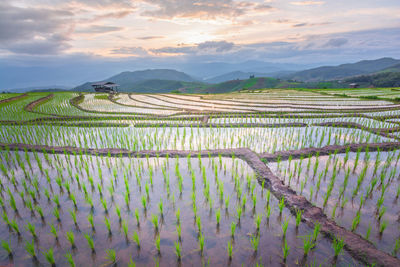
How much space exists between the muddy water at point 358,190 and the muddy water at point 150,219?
0.59 meters

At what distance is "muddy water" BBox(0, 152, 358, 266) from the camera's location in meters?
1.97

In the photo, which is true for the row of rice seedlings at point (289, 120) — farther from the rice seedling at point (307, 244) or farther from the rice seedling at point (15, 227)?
the rice seedling at point (15, 227)

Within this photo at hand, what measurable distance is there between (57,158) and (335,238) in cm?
550

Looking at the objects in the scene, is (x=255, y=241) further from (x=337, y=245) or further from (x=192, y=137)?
(x=192, y=137)

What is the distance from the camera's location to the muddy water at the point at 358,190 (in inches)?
90.2

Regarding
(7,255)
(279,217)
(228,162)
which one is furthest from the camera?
(228,162)

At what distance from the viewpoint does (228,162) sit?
420cm

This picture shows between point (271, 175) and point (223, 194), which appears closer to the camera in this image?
point (223, 194)

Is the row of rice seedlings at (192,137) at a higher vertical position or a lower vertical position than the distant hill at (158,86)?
lower

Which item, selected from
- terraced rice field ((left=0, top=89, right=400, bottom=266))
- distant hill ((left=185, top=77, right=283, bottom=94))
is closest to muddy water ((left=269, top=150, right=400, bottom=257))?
terraced rice field ((left=0, top=89, right=400, bottom=266))

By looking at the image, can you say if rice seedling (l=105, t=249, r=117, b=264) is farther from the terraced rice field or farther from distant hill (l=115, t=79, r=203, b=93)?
distant hill (l=115, t=79, r=203, b=93)

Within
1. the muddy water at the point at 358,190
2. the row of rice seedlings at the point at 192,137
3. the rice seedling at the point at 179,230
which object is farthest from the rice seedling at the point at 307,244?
the row of rice seedlings at the point at 192,137

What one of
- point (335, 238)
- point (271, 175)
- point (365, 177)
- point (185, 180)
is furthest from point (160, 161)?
point (365, 177)

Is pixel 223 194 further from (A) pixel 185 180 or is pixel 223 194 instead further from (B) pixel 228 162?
(B) pixel 228 162
